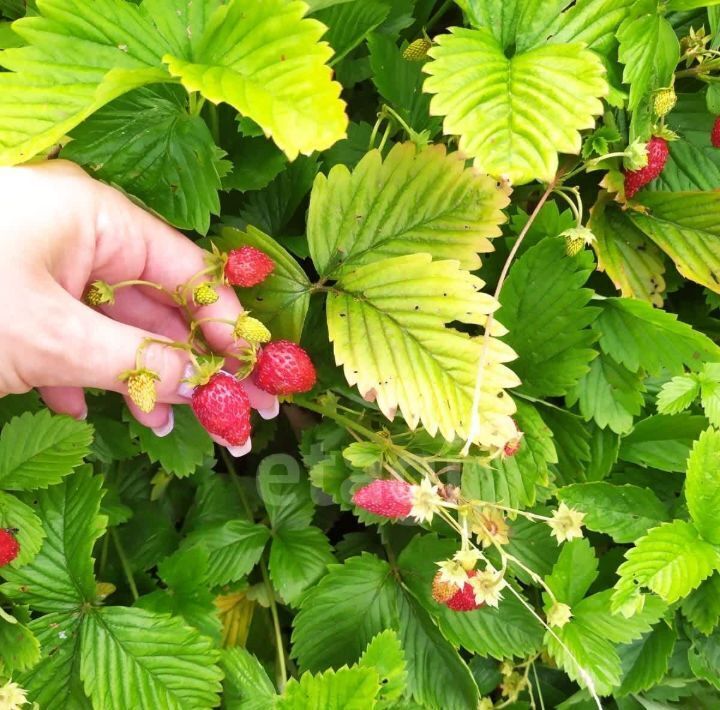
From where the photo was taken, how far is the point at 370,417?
3.26 feet

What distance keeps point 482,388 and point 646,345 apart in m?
0.29

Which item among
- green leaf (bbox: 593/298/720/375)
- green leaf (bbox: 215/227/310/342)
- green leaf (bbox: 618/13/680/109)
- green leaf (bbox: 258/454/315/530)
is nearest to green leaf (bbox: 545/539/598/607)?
green leaf (bbox: 593/298/720/375)

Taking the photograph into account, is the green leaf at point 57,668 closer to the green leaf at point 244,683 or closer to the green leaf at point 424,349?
the green leaf at point 244,683

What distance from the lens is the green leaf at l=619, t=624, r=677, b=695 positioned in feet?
3.43

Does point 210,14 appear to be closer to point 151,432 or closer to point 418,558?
point 151,432

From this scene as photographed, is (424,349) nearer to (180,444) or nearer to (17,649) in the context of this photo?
(180,444)

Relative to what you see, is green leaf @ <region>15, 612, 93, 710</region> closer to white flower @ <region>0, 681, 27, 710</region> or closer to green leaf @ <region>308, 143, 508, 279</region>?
white flower @ <region>0, 681, 27, 710</region>

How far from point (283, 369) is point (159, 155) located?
0.94 feet

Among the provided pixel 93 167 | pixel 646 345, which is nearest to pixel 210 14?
pixel 93 167

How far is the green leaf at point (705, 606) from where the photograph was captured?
0.98 meters

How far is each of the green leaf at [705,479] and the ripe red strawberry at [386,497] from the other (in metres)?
0.38

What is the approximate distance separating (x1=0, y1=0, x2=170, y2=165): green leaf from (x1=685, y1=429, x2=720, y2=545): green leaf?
76cm

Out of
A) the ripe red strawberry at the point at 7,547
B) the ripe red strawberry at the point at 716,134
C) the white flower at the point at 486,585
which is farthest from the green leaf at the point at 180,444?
the ripe red strawberry at the point at 716,134

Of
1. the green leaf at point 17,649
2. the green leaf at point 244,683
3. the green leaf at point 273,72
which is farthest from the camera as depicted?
the green leaf at point 244,683
